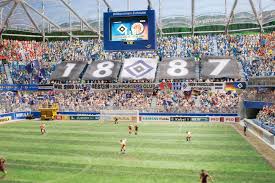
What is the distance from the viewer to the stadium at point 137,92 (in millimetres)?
23953

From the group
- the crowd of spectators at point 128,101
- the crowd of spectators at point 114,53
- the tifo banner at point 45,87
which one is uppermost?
the crowd of spectators at point 114,53

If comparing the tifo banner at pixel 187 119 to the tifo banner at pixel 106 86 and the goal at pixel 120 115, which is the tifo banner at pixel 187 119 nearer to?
the goal at pixel 120 115

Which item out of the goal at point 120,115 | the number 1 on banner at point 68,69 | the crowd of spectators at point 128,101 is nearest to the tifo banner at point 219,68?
the crowd of spectators at point 128,101

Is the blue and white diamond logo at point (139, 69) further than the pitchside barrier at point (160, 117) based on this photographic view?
Yes

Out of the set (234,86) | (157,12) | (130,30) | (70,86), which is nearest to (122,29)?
(130,30)

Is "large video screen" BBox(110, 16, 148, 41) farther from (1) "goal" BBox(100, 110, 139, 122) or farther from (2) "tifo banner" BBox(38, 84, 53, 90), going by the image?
(2) "tifo banner" BBox(38, 84, 53, 90)

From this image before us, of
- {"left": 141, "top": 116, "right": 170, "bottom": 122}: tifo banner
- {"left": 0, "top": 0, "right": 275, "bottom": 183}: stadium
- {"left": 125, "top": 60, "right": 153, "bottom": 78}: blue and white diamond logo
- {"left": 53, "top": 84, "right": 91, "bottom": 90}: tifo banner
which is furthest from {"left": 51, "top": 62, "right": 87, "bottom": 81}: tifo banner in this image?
{"left": 141, "top": 116, "right": 170, "bottom": 122}: tifo banner

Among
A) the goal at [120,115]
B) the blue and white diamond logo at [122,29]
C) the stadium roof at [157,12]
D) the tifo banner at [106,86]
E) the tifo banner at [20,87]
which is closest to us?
the goal at [120,115]

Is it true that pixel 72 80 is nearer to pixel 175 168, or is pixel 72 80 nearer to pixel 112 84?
pixel 112 84

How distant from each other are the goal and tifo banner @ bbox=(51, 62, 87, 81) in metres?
14.4

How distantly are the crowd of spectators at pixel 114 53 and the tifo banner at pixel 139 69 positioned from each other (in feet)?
8.02

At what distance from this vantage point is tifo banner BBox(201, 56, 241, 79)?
58.5 meters

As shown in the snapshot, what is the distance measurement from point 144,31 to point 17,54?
31634 millimetres

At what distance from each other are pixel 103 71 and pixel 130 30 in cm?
1420
